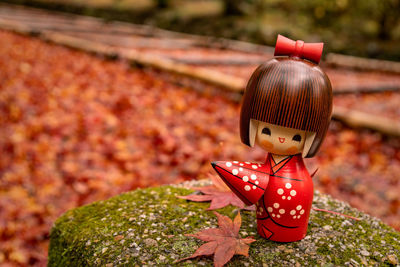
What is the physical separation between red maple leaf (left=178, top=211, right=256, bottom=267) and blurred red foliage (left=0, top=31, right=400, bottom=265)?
1.99 feet

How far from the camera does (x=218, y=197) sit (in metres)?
1.82

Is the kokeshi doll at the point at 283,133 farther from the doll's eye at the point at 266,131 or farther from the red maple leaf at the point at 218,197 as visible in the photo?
the red maple leaf at the point at 218,197

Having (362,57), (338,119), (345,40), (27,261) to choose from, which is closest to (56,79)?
(27,261)

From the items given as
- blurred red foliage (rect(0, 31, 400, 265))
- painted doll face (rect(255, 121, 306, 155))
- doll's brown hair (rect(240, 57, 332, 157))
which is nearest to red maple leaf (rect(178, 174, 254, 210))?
blurred red foliage (rect(0, 31, 400, 265))

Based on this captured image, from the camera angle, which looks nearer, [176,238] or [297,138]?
[297,138]

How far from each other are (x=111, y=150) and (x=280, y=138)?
2.72 m

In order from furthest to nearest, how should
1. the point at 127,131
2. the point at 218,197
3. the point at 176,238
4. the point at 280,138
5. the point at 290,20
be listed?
the point at 290,20, the point at 127,131, the point at 218,197, the point at 176,238, the point at 280,138

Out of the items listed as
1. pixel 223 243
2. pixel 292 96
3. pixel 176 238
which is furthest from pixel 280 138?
pixel 176 238

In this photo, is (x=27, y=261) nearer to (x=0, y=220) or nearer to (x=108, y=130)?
(x=0, y=220)

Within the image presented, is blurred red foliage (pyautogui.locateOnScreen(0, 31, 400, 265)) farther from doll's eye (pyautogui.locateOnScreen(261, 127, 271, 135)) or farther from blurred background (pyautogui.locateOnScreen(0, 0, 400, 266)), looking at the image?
doll's eye (pyautogui.locateOnScreen(261, 127, 271, 135))

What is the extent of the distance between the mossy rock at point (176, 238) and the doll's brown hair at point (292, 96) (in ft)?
1.76

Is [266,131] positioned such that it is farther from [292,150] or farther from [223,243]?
[223,243]

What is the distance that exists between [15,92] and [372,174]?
496 cm

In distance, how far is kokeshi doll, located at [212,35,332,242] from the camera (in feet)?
4.25
